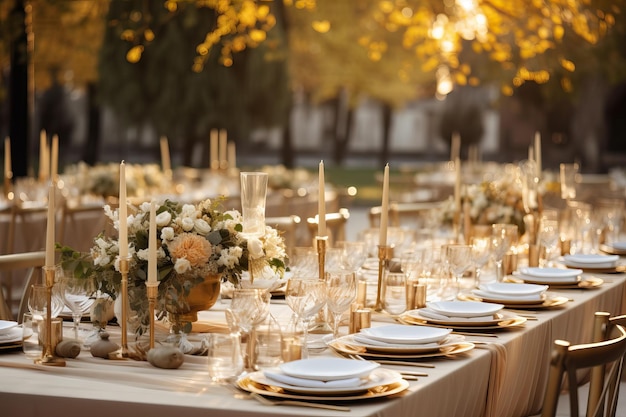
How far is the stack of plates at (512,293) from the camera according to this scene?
4.55m

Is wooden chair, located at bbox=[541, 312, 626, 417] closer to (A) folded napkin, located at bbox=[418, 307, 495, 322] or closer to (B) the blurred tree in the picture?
(A) folded napkin, located at bbox=[418, 307, 495, 322]

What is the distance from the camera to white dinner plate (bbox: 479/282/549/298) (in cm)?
458

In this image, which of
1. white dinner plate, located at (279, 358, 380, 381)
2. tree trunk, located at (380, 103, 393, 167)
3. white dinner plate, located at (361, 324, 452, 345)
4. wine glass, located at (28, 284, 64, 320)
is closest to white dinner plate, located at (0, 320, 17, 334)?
wine glass, located at (28, 284, 64, 320)

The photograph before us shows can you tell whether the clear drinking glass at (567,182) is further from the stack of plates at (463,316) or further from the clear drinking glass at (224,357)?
the clear drinking glass at (224,357)

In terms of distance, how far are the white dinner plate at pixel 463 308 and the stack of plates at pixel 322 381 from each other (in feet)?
3.29

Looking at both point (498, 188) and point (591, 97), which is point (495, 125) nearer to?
point (591, 97)

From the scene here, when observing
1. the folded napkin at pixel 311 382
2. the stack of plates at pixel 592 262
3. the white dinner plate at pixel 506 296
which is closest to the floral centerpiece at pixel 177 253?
the folded napkin at pixel 311 382

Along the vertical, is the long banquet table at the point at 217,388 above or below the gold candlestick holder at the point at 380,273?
below

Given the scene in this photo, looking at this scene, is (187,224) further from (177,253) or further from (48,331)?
(48,331)

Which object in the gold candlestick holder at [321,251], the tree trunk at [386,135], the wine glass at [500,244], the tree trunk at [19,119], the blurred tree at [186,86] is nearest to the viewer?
the gold candlestick holder at [321,251]

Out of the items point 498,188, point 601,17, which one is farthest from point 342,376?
point 601,17

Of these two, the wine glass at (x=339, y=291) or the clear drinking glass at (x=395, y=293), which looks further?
the clear drinking glass at (x=395, y=293)

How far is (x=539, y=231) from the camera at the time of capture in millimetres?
6344

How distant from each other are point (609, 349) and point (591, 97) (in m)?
25.1
